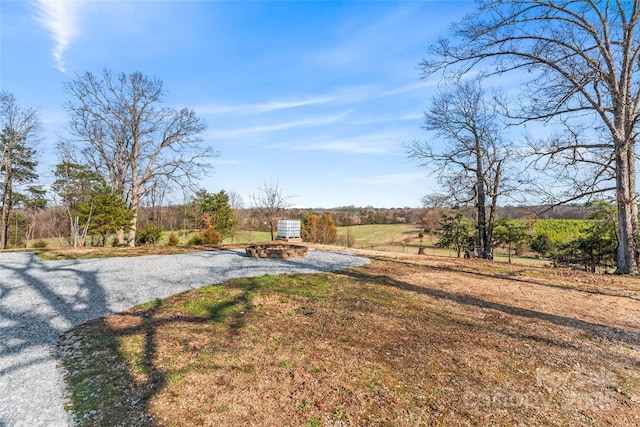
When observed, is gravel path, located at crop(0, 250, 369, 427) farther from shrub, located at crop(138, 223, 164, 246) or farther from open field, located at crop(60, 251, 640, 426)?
shrub, located at crop(138, 223, 164, 246)

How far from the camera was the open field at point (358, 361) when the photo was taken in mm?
2008

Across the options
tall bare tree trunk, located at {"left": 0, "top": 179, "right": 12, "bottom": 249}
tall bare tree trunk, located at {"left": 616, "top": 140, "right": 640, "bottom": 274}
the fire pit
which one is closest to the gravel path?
the fire pit

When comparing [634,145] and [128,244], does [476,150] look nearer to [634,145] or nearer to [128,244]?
[634,145]

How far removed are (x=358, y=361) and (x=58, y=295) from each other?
5276mm

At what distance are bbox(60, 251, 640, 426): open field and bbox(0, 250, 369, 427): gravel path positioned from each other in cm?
22

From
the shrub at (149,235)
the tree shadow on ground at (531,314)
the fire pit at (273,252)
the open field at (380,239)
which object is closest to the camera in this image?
the tree shadow on ground at (531,314)

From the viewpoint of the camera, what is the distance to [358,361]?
269 cm

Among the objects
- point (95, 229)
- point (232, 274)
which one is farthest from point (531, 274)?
point (95, 229)

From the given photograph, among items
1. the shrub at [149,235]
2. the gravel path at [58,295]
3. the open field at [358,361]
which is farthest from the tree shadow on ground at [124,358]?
the shrub at [149,235]

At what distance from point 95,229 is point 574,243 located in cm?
2112

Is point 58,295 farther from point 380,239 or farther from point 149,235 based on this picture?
point 380,239

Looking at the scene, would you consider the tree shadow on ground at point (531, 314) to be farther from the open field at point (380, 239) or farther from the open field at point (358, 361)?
the open field at point (380, 239)

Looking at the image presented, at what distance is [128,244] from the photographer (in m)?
14.7

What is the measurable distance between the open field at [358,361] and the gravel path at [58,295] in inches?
8.7
